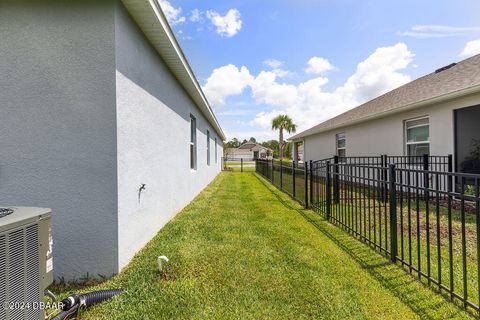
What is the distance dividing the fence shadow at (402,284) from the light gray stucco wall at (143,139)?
3229 millimetres

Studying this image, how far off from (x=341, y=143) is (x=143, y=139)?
12.9 meters

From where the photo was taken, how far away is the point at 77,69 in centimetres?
307

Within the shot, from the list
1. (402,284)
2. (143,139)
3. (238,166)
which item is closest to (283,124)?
(238,166)

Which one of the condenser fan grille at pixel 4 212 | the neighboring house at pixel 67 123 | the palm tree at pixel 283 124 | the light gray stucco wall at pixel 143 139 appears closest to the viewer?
the condenser fan grille at pixel 4 212

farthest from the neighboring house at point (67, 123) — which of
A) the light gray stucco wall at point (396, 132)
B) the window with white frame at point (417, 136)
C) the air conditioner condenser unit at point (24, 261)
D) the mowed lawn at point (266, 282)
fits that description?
the window with white frame at point (417, 136)

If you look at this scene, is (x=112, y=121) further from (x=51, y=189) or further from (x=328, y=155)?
(x=328, y=155)

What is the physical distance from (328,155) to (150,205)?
1392 centimetres

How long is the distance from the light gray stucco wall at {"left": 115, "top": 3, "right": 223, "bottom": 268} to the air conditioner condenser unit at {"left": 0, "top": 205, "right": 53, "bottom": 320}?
1388 millimetres

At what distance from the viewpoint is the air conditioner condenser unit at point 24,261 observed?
1.39 metres

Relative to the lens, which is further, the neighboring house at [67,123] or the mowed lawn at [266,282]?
the neighboring house at [67,123]

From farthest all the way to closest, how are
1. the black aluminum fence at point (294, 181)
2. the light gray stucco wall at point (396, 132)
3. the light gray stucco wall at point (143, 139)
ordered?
the black aluminum fence at point (294, 181) → the light gray stucco wall at point (396, 132) → the light gray stucco wall at point (143, 139)

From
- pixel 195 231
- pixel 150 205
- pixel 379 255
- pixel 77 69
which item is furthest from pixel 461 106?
pixel 77 69

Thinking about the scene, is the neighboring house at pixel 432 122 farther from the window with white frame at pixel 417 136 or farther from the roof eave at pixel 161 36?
the roof eave at pixel 161 36

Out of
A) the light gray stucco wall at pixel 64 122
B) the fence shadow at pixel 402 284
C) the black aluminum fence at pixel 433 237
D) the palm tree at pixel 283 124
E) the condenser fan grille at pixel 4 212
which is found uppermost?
the palm tree at pixel 283 124
